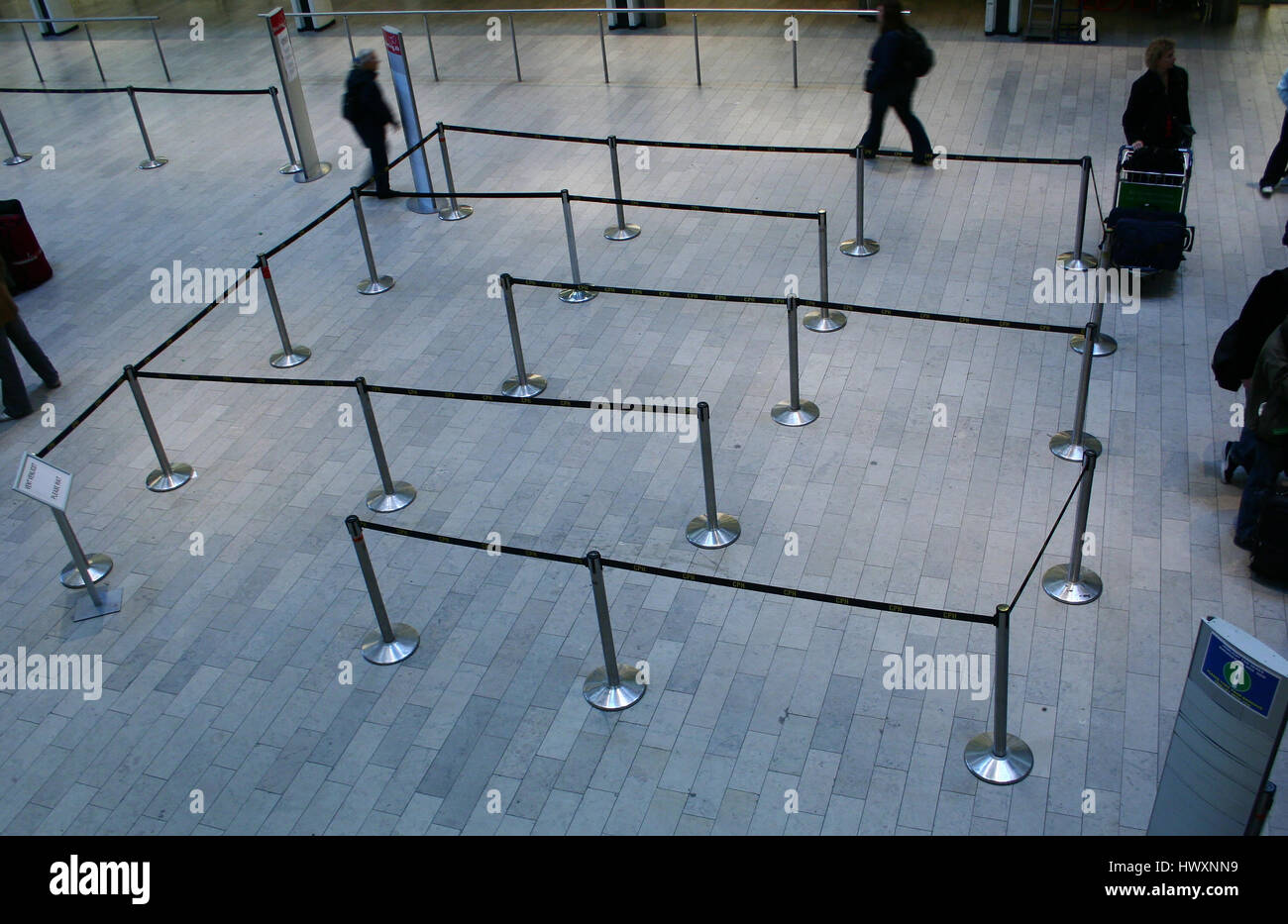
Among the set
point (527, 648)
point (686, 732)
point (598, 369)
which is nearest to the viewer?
point (686, 732)

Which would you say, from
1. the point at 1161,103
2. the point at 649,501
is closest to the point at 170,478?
the point at 649,501

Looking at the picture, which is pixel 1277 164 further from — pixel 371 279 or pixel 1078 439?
pixel 371 279

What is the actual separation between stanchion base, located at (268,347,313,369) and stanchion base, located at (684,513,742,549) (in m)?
4.30

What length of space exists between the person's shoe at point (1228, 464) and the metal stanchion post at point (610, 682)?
413 centimetres

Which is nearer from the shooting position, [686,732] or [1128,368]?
[686,732]

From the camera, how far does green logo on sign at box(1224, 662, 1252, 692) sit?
4.04 m

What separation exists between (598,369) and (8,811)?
17.0ft

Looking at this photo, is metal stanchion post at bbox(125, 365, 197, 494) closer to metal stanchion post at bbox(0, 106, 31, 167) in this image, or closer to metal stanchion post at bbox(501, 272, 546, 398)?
metal stanchion post at bbox(501, 272, 546, 398)

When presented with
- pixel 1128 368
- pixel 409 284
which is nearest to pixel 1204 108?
pixel 1128 368

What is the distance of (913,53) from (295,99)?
686cm

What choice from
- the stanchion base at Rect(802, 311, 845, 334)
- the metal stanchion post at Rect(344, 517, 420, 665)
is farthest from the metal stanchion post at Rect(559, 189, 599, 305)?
the metal stanchion post at Rect(344, 517, 420, 665)

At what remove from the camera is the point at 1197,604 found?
21.7 feet
